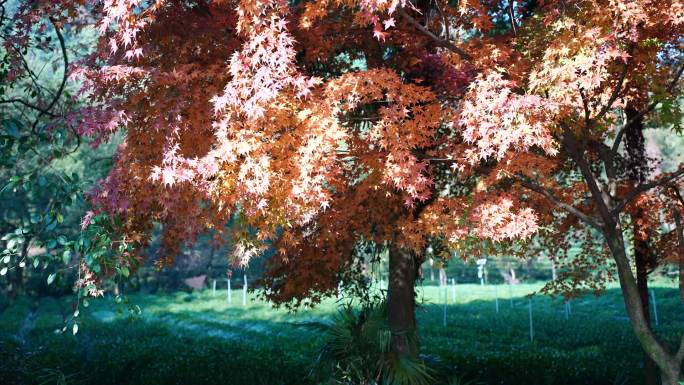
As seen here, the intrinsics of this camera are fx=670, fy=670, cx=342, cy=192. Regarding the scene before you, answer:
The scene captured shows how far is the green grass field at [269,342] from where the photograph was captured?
11.9 metres

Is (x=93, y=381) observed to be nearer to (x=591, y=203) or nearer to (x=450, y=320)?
(x=591, y=203)

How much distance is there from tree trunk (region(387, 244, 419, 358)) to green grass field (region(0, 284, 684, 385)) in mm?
542

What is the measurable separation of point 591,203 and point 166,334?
16.5 metres

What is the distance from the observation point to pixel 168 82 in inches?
234

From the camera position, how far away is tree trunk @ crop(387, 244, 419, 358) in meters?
8.93

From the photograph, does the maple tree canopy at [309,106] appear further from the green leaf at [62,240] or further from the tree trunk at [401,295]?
the tree trunk at [401,295]

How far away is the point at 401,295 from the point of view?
9203mm

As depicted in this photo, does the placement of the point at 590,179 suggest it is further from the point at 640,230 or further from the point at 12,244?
the point at 12,244

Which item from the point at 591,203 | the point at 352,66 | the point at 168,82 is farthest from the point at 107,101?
the point at 591,203

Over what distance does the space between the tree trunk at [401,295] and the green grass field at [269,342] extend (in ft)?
1.78

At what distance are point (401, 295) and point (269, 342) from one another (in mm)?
11470

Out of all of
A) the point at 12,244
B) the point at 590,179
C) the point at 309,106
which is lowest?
the point at 12,244

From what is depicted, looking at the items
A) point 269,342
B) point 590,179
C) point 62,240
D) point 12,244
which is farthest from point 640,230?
point 269,342

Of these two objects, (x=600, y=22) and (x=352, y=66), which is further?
(x=352, y=66)
